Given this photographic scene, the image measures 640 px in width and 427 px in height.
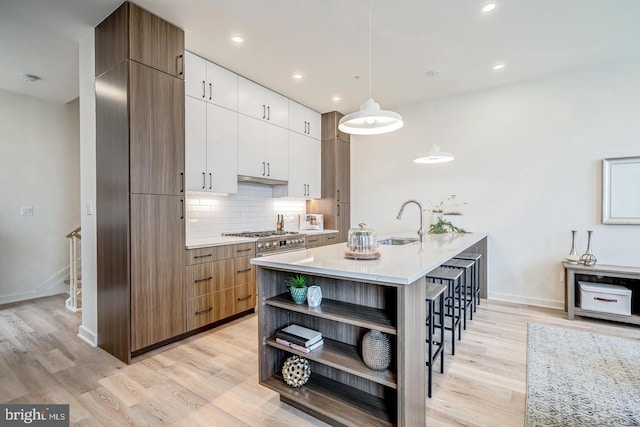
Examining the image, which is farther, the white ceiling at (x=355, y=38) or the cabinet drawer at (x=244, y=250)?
the cabinet drawer at (x=244, y=250)

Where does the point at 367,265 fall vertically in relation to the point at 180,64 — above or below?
below

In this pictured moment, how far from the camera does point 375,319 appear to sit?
1501 millimetres

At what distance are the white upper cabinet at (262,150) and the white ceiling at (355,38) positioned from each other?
0.58 metres

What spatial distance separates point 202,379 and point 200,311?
84cm

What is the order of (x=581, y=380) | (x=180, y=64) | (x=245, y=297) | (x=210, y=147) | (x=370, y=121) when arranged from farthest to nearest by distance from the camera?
(x=245, y=297) < (x=210, y=147) < (x=180, y=64) < (x=370, y=121) < (x=581, y=380)

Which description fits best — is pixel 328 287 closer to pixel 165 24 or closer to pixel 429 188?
pixel 165 24

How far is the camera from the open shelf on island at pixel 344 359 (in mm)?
1438

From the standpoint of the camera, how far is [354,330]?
1.77m

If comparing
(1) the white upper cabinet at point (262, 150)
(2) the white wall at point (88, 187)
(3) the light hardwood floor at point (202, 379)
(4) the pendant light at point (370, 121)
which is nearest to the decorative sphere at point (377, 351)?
(3) the light hardwood floor at point (202, 379)

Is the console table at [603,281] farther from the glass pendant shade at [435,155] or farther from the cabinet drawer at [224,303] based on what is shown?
the cabinet drawer at [224,303]

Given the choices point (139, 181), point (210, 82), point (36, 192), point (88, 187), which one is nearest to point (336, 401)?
point (139, 181)

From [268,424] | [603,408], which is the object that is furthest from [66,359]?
Result: [603,408]

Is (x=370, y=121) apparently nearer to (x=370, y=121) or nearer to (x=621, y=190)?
(x=370, y=121)

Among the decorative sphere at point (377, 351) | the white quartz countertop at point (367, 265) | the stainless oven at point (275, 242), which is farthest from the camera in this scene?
the stainless oven at point (275, 242)
